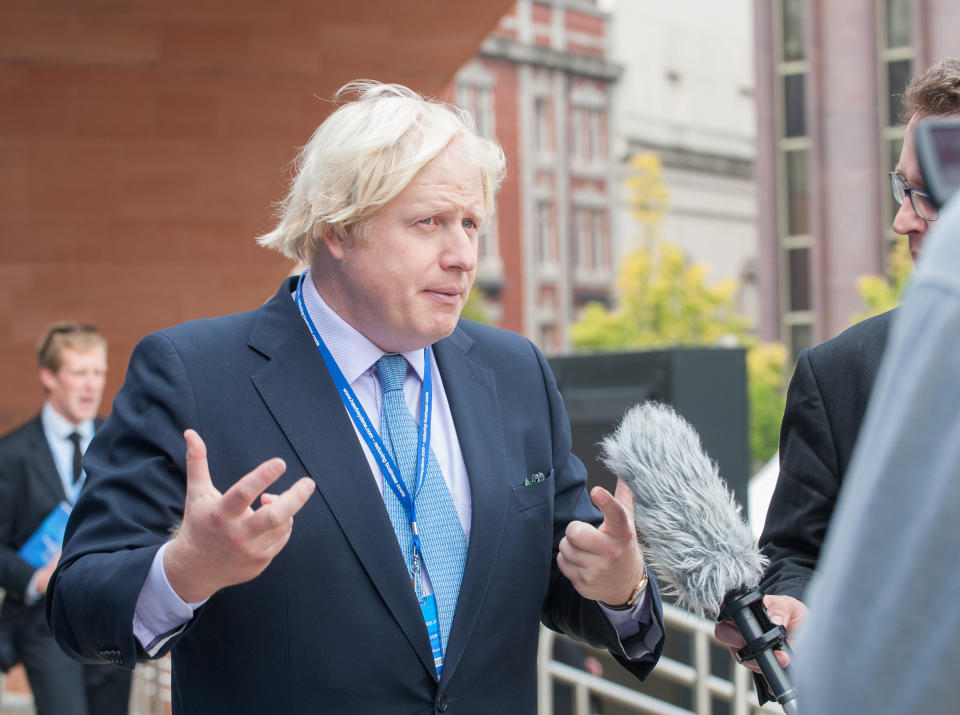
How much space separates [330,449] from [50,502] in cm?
350

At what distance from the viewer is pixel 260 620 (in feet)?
7.12

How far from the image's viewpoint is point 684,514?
198cm

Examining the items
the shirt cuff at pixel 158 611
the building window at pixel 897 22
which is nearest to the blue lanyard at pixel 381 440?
the shirt cuff at pixel 158 611

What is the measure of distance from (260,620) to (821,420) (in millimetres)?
1159

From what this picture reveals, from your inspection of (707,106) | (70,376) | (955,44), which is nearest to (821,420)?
(70,376)

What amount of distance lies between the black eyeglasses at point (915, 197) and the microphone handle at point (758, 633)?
751 millimetres

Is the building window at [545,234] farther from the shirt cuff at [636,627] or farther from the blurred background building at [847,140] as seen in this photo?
the shirt cuff at [636,627]

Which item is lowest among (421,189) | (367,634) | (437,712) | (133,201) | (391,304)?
(437,712)

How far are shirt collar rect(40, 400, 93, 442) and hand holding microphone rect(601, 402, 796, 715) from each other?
13.0 ft

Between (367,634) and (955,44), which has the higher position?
(955,44)

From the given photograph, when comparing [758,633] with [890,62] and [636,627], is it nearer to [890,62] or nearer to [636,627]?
[636,627]

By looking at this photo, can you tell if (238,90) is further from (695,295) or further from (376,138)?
(695,295)

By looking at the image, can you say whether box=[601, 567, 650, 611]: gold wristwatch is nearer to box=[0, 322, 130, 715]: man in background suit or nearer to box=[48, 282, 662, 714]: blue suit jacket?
box=[48, 282, 662, 714]: blue suit jacket

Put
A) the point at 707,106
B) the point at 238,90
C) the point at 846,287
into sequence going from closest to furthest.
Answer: the point at 238,90 < the point at 846,287 < the point at 707,106
